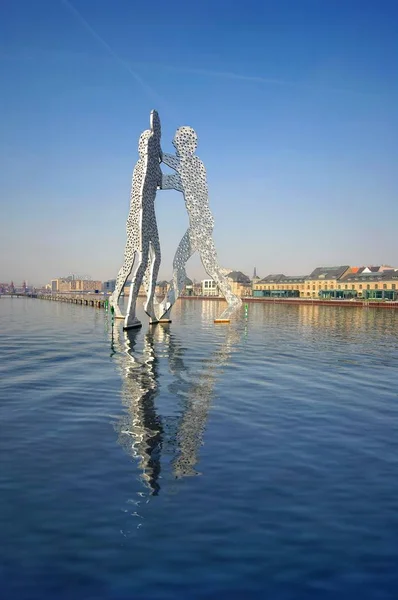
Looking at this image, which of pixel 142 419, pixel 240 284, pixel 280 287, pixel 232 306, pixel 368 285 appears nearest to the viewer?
pixel 142 419

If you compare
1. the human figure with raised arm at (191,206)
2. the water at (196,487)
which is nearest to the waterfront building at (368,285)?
the human figure with raised arm at (191,206)

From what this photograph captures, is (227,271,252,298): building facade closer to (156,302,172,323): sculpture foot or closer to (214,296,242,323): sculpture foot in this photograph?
(214,296,242,323): sculpture foot

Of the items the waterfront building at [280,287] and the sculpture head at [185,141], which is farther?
the waterfront building at [280,287]

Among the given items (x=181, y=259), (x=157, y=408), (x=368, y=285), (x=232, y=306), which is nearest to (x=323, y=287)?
(x=368, y=285)

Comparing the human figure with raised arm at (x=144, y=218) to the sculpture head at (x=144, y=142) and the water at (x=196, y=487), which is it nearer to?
the sculpture head at (x=144, y=142)

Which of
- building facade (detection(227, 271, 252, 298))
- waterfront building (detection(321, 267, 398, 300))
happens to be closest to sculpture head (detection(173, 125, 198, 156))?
waterfront building (detection(321, 267, 398, 300))

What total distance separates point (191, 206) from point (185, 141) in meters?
4.97

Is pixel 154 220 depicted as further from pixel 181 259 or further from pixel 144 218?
pixel 181 259

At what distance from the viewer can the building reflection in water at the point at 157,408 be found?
980 centimetres

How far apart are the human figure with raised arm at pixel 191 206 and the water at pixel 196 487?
2280cm

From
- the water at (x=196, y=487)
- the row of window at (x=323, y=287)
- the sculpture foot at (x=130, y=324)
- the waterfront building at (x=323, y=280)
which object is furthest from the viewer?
the waterfront building at (x=323, y=280)

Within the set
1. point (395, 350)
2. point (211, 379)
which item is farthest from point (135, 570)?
point (395, 350)

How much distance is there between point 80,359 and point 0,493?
1498cm

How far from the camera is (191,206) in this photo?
132ft
